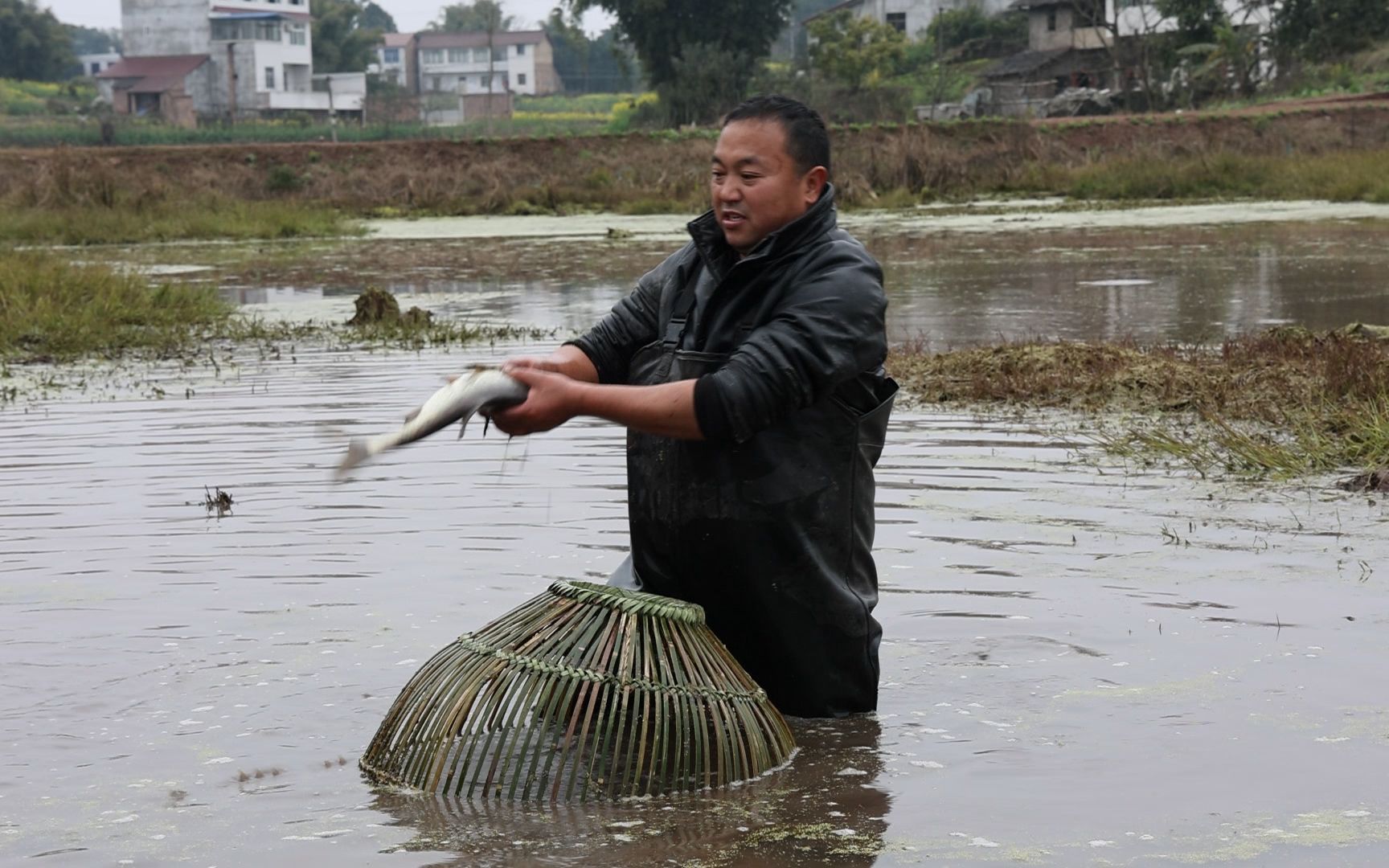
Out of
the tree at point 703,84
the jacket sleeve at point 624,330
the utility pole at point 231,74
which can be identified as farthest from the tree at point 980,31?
the jacket sleeve at point 624,330

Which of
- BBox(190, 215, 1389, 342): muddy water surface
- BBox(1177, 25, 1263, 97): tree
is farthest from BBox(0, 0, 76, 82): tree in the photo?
BBox(190, 215, 1389, 342): muddy water surface

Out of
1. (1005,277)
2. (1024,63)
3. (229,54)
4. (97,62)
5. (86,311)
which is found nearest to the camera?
(86,311)

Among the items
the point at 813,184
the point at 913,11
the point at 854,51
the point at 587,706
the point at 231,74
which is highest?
the point at 913,11

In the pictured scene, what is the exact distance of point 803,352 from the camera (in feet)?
12.9

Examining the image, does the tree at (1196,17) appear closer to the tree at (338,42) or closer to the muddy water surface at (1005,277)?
the muddy water surface at (1005,277)

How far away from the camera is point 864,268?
4129 mm

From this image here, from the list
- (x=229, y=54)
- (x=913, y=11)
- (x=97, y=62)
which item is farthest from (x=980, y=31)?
(x=97, y=62)

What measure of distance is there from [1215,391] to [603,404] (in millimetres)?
6158

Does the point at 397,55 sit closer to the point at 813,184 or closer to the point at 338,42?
the point at 338,42

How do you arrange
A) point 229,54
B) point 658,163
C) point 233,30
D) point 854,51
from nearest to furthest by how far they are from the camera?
point 658,163 < point 854,51 < point 229,54 < point 233,30

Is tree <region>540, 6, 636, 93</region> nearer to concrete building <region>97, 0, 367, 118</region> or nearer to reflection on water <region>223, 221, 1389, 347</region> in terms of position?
concrete building <region>97, 0, 367, 118</region>

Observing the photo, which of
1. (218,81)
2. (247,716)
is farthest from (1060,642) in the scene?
(218,81)

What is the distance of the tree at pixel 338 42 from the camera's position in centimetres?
9956

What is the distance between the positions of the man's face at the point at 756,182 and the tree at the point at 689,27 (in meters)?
53.0
